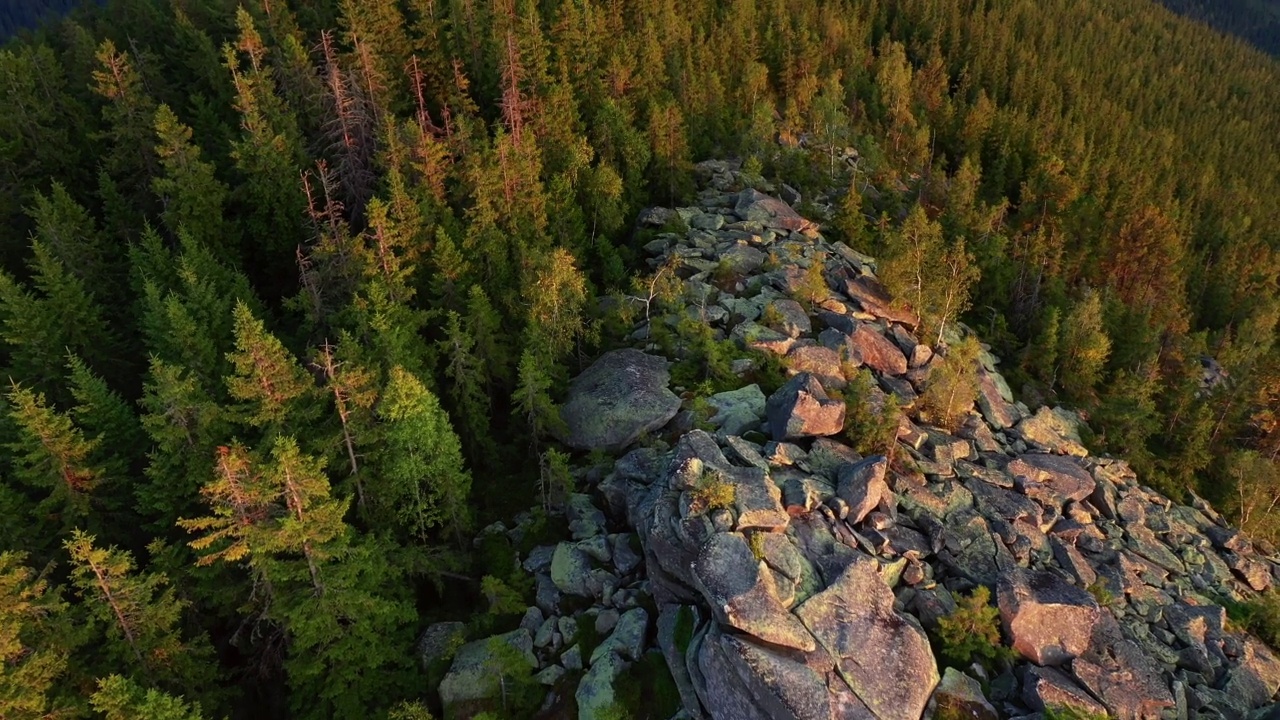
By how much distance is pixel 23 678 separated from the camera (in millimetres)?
20172

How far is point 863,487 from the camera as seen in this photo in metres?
28.1

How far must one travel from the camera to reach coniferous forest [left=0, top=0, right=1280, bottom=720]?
84.2 feet

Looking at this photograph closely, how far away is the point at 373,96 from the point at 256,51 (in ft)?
30.0

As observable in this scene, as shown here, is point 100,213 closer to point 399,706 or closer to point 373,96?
point 373,96

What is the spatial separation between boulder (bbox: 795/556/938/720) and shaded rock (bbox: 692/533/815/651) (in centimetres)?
94

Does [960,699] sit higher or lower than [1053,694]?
higher

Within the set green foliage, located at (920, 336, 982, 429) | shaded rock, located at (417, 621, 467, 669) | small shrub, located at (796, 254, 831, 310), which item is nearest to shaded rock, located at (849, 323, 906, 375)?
green foliage, located at (920, 336, 982, 429)

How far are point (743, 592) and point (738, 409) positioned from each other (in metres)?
13.0

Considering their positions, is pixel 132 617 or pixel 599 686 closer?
pixel 132 617

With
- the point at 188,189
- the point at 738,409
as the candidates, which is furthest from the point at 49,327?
the point at 738,409

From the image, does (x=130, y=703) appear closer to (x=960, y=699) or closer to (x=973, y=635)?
(x=960, y=699)

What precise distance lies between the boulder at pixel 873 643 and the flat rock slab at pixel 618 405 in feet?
44.1

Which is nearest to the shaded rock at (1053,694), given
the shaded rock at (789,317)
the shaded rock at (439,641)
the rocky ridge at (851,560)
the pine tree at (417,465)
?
the rocky ridge at (851,560)

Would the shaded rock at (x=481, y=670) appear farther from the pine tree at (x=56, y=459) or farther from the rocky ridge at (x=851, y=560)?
the pine tree at (x=56, y=459)
